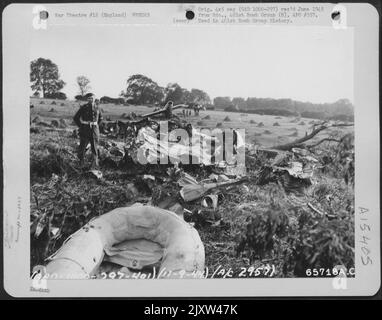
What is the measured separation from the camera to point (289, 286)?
213 centimetres

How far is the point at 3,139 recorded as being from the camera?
2.12 m

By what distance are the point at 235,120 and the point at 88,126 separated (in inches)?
23.9

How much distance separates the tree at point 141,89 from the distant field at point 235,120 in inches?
1.8

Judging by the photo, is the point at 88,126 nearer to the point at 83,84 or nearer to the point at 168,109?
the point at 83,84

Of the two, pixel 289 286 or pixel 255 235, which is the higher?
pixel 255 235

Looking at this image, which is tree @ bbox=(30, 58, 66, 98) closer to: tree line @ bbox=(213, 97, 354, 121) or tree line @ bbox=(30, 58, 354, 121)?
tree line @ bbox=(30, 58, 354, 121)

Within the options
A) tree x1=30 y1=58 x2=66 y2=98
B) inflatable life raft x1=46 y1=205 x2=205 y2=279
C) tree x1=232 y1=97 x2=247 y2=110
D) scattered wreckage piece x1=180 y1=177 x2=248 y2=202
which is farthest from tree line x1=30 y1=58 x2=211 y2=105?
inflatable life raft x1=46 y1=205 x2=205 y2=279

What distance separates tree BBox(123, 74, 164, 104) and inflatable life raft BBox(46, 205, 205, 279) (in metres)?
0.45

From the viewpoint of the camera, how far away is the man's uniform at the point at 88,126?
213 cm
